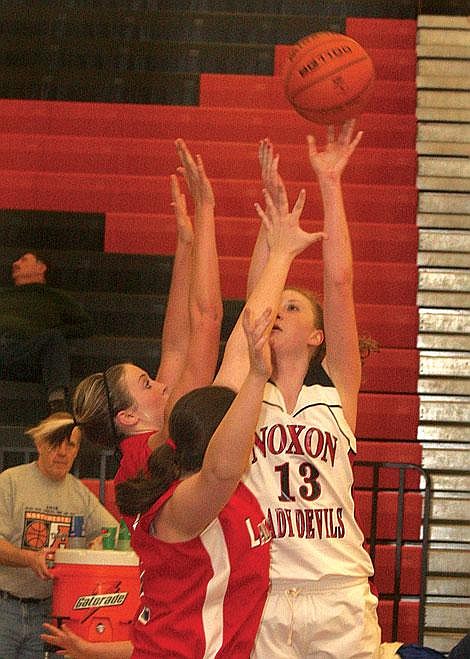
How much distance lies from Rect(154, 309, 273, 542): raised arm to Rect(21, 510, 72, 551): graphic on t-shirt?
2.24 meters

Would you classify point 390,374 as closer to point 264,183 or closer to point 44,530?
point 44,530

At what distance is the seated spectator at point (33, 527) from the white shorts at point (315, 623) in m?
1.72

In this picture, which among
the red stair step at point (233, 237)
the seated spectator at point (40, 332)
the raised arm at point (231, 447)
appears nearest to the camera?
the raised arm at point (231, 447)

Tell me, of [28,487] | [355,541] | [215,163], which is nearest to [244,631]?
[355,541]

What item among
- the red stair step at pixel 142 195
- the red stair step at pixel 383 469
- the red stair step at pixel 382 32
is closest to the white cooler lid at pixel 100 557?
the red stair step at pixel 383 469

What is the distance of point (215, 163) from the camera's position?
7.76m

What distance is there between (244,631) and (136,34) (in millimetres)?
7051

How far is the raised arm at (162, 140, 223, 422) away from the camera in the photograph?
295 cm

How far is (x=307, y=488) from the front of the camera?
2.71 metres

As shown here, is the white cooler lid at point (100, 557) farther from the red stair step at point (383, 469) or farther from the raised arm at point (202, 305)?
the red stair step at point (383, 469)

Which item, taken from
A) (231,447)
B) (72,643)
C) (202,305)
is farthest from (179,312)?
(231,447)

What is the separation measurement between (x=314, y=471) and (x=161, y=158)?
527 centimetres

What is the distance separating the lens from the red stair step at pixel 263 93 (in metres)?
8.21

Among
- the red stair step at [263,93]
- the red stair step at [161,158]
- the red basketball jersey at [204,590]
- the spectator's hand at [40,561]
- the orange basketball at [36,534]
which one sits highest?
the red stair step at [263,93]
